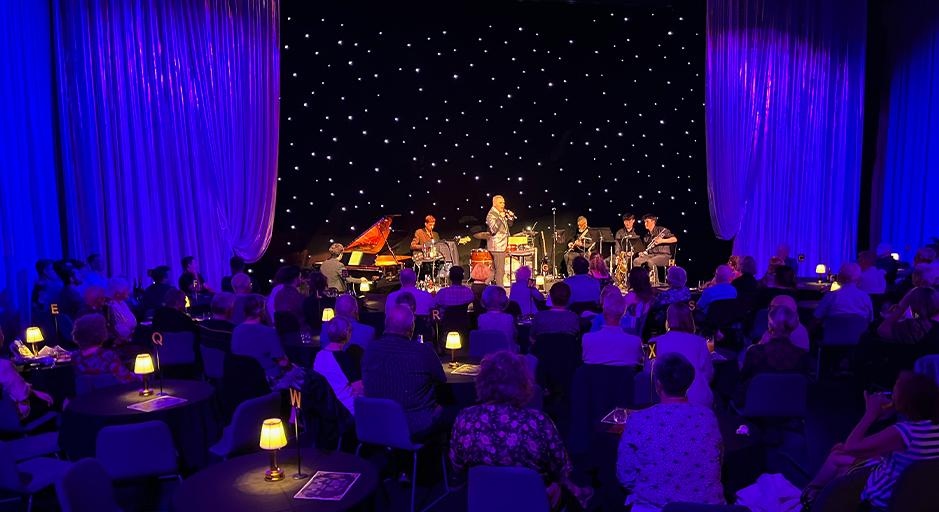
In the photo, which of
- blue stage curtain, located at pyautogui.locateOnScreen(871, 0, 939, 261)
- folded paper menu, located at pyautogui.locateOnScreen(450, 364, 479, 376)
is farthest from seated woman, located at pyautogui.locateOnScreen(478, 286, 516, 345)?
blue stage curtain, located at pyautogui.locateOnScreen(871, 0, 939, 261)

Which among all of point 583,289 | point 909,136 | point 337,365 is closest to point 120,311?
point 337,365

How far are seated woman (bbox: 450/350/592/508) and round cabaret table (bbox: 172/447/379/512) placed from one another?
1.43ft

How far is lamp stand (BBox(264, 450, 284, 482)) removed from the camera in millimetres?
3217

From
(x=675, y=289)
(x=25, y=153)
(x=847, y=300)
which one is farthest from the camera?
(x=25, y=153)

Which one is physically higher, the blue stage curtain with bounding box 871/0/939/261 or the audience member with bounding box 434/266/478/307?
the blue stage curtain with bounding box 871/0/939/261

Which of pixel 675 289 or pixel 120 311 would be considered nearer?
pixel 675 289

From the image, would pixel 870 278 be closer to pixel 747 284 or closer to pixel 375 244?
pixel 747 284

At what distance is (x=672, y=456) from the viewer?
114 inches

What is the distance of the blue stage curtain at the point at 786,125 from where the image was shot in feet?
42.2

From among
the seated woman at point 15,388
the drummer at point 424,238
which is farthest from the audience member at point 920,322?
the drummer at point 424,238

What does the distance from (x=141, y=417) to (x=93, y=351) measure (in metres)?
0.92

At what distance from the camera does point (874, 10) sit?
45.2ft

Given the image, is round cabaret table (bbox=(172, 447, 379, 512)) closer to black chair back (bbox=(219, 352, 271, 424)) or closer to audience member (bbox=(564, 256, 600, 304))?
black chair back (bbox=(219, 352, 271, 424))

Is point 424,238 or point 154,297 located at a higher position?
point 424,238
